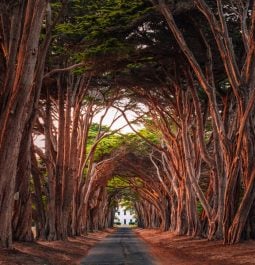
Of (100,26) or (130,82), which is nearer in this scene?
(100,26)

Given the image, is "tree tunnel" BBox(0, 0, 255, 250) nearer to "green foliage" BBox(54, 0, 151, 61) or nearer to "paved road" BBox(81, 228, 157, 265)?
"green foliage" BBox(54, 0, 151, 61)

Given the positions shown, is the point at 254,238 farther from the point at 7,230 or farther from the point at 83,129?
the point at 83,129

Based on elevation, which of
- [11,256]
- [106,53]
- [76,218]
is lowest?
[11,256]

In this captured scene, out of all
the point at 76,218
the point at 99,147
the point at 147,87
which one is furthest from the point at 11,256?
the point at 99,147

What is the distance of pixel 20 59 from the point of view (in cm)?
1203

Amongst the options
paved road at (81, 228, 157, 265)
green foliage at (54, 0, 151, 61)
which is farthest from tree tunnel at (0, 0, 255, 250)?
paved road at (81, 228, 157, 265)

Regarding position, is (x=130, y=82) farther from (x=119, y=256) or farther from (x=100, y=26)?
(x=119, y=256)

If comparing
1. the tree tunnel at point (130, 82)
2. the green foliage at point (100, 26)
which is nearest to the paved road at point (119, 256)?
the tree tunnel at point (130, 82)

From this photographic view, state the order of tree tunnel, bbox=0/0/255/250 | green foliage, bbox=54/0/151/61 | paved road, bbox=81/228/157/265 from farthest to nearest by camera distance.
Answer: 1. green foliage, bbox=54/0/151/61
2. paved road, bbox=81/228/157/265
3. tree tunnel, bbox=0/0/255/250

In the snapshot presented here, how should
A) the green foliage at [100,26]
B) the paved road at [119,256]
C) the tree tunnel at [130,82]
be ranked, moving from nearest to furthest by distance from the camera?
the tree tunnel at [130,82], the paved road at [119,256], the green foliage at [100,26]

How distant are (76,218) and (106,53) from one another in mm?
17439

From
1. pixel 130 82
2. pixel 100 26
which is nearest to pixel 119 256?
pixel 100 26

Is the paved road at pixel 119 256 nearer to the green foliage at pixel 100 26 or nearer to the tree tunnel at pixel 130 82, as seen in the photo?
the tree tunnel at pixel 130 82

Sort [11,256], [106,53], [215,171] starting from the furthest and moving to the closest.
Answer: [215,171]
[106,53]
[11,256]
